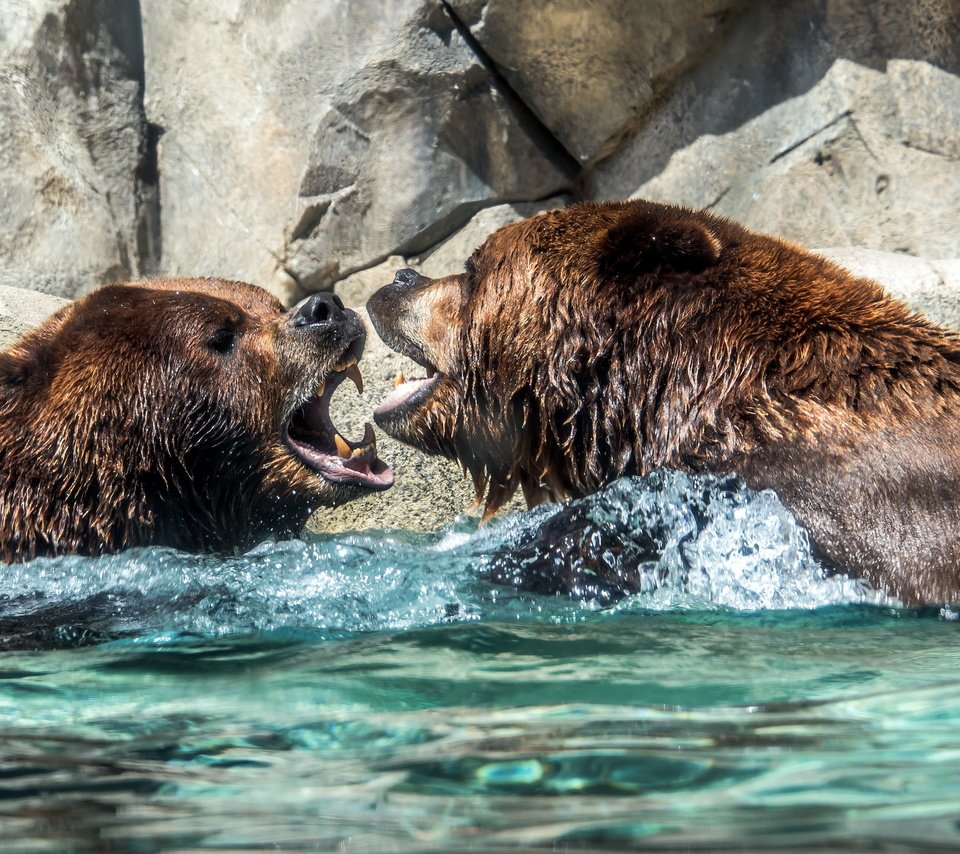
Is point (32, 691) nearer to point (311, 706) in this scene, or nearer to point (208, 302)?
point (311, 706)

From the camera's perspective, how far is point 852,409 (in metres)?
3.97

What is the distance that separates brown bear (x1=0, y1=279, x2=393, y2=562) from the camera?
443cm

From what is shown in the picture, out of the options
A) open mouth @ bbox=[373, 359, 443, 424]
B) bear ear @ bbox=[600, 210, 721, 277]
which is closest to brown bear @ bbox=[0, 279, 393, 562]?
open mouth @ bbox=[373, 359, 443, 424]

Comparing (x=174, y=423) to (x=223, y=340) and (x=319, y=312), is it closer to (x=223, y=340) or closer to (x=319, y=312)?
(x=223, y=340)

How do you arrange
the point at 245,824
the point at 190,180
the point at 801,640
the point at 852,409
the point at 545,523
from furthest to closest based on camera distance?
the point at 190,180, the point at 545,523, the point at 852,409, the point at 801,640, the point at 245,824

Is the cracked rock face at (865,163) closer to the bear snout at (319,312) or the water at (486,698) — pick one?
the bear snout at (319,312)

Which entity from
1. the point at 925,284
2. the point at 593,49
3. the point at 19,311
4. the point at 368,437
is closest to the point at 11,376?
the point at 368,437

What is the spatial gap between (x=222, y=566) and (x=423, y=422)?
1.02 m

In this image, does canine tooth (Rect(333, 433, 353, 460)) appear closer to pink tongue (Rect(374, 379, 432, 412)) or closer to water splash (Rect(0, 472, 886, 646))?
pink tongue (Rect(374, 379, 432, 412))

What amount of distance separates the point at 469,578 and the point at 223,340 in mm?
1411

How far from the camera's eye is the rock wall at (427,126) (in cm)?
871

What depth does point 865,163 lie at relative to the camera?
8.73 m

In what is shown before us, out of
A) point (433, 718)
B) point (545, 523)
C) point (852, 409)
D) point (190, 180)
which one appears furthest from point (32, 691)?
point (190, 180)

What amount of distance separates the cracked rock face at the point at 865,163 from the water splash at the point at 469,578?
517 cm
